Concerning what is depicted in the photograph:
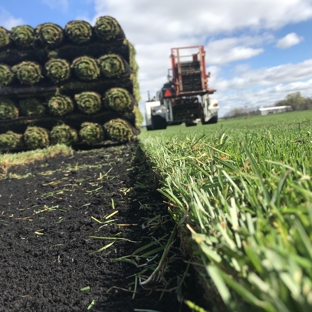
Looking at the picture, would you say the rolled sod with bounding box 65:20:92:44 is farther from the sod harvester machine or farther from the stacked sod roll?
the sod harvester machine

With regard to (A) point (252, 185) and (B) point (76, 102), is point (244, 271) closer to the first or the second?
(A) point (252, 185)

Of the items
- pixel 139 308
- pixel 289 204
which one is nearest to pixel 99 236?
pixel 139 308

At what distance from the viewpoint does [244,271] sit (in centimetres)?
59

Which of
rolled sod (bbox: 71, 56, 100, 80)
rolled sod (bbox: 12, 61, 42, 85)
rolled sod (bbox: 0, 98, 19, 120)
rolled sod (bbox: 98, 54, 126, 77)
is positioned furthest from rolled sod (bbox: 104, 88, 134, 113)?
rolled sod (bbox: 0, 98, 19, 120)

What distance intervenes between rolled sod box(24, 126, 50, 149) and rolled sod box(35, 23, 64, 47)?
1.87 meters

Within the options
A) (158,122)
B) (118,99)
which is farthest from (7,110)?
(158,122)

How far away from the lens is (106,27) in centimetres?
686

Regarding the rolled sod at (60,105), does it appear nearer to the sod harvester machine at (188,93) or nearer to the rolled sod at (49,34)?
the rolled sod at (49,34)

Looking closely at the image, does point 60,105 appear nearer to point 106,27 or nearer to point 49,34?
point 49,34

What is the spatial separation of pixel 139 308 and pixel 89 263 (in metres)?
0.45

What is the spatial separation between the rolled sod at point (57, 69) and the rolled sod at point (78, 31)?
1.82ft

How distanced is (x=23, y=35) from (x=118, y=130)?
286cm

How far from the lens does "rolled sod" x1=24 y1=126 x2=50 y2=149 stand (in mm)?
6938

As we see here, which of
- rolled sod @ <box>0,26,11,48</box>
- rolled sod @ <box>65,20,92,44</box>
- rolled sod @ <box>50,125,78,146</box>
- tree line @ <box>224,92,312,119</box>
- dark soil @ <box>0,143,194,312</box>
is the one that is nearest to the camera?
dark soil @ <box>0,143,194,312</box>
